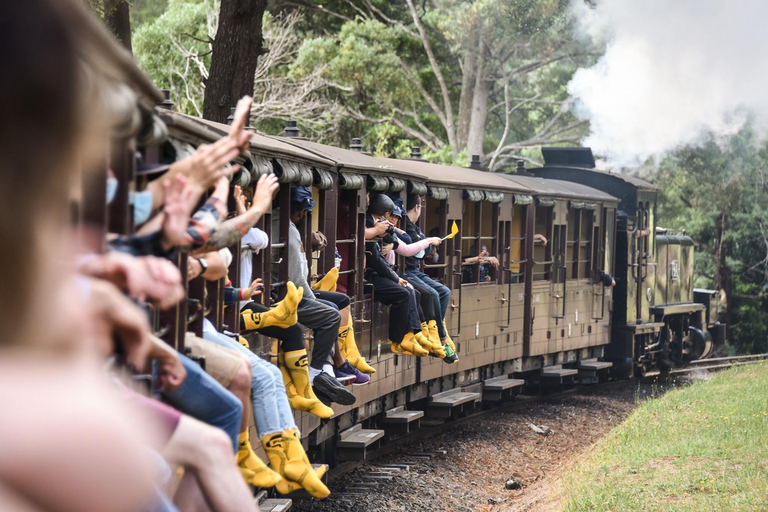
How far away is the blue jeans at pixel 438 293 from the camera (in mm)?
11923

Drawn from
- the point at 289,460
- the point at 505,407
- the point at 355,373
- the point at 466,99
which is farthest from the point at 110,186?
the point at 466,99

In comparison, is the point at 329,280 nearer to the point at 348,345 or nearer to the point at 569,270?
the point at 348,345

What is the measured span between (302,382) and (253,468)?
2161 millimetres

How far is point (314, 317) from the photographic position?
7.94 metres

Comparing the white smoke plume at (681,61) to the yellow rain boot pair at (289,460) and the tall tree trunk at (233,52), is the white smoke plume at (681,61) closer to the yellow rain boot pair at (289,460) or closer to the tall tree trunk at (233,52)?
the tall tree trunk at (233,52)

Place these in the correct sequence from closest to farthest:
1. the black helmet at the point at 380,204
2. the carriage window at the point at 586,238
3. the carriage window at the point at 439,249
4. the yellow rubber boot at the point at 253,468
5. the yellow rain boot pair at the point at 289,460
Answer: the yellow rubber boot at the point at 253,468 < the yellow rain boot pair at the point at 289,460 < the black helmet at the point at 380,204 < the carriage window at the point at 439,249 < the carriage window at the point at 586,238

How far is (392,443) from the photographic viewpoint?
1295 cm

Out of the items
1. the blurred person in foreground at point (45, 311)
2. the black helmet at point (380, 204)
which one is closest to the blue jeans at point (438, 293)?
the black helmet at point (380, 204)

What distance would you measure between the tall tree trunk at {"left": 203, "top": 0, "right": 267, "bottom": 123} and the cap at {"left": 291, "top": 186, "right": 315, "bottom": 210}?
6719 mm

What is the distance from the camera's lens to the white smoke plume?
93.9ft

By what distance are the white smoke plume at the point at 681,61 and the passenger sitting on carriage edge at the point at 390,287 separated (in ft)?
59.7

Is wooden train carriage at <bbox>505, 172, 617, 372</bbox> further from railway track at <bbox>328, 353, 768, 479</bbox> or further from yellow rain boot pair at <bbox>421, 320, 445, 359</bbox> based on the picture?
yellow rain boot pair at <bbox>421, 320, 445, 359</bbox>

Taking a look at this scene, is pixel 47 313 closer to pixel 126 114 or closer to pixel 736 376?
pixel 126 114

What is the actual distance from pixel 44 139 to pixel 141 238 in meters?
2.04
